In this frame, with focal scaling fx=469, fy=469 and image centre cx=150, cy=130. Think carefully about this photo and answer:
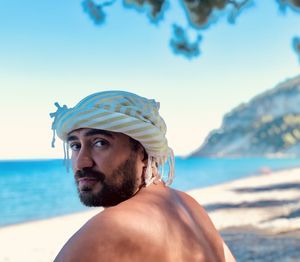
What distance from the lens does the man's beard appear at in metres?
1.37

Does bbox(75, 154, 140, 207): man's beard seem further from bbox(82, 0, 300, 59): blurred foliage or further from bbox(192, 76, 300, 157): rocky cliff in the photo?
bbox(192, 76, 300, 157): rocky cliff

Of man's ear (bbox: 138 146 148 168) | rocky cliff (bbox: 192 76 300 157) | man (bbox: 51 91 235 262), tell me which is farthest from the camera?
rocky cliff (bbox: 192 76 300 157)

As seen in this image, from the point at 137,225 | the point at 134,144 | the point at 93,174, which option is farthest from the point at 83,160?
the point at 137,225

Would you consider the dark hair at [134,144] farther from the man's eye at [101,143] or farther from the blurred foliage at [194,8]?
the blurred foliage at [194,8]

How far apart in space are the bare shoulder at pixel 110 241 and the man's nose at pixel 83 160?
0.25m

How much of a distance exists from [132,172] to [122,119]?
0.17 metres

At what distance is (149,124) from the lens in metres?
1.45

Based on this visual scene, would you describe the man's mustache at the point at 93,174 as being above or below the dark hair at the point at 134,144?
below

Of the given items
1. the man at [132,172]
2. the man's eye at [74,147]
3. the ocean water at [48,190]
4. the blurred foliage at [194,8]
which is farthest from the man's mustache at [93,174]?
the ocean water at [48,190]

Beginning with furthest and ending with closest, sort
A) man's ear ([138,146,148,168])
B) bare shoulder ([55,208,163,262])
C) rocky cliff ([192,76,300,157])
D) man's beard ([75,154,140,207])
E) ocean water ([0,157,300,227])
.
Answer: rocky cliff ([192,76,300,157]), ocean water ([0,157,300,227]), man's ear ([138,146,148,168]), man's beard ([75,154,140,207]), bare shoulder ([55,208,163,262])

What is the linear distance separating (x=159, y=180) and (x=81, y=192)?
0.94 feet

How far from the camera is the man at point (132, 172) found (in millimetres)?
1218

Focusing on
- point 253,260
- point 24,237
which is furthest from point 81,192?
point 24,237

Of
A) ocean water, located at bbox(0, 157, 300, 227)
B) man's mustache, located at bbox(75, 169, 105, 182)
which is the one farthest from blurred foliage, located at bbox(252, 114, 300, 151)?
man's mustache, located at bbox(75, 169, 105, 182)
